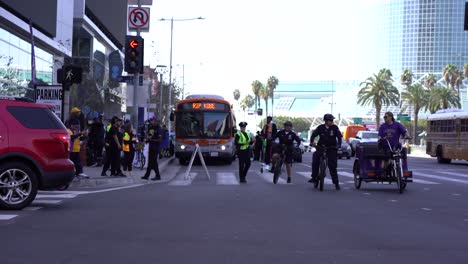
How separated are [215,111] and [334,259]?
22.4 m

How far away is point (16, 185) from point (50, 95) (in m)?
7.31

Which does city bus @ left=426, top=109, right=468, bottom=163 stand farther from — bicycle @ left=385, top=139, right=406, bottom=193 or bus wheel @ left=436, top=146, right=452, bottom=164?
bicycle @ left=385, top=139, right=406, bottom=193

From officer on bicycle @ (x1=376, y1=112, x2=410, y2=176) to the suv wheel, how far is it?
7.90 meters

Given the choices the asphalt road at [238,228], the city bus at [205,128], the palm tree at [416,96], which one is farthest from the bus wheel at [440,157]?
the palm tree at [416,96]

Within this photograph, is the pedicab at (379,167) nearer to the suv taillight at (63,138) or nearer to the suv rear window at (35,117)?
the suv taillight at (63,138)

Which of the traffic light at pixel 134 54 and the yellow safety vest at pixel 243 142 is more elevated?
the traffic light at pixel 134 54

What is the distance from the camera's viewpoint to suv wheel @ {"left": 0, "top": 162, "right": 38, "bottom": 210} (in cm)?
1027

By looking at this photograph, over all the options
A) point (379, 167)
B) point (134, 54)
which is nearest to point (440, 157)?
point (134, 54)

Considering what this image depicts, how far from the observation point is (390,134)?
14492 mm

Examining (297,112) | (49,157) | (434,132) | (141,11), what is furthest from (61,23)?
(297,112)

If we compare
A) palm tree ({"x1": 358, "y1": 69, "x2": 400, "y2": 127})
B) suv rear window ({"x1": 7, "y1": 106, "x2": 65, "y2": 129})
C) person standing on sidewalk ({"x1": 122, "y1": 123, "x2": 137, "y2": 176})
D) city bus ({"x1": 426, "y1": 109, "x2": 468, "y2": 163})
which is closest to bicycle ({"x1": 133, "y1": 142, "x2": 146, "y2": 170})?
person standing on sidewalk ({"x1": 122, "y1": 123, "x2": 137, "y2": 176})

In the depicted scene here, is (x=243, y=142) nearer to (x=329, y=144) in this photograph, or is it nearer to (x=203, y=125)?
(x=329, y=144)

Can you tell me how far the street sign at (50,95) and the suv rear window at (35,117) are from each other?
6.45 m

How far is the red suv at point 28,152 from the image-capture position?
10.3 m
